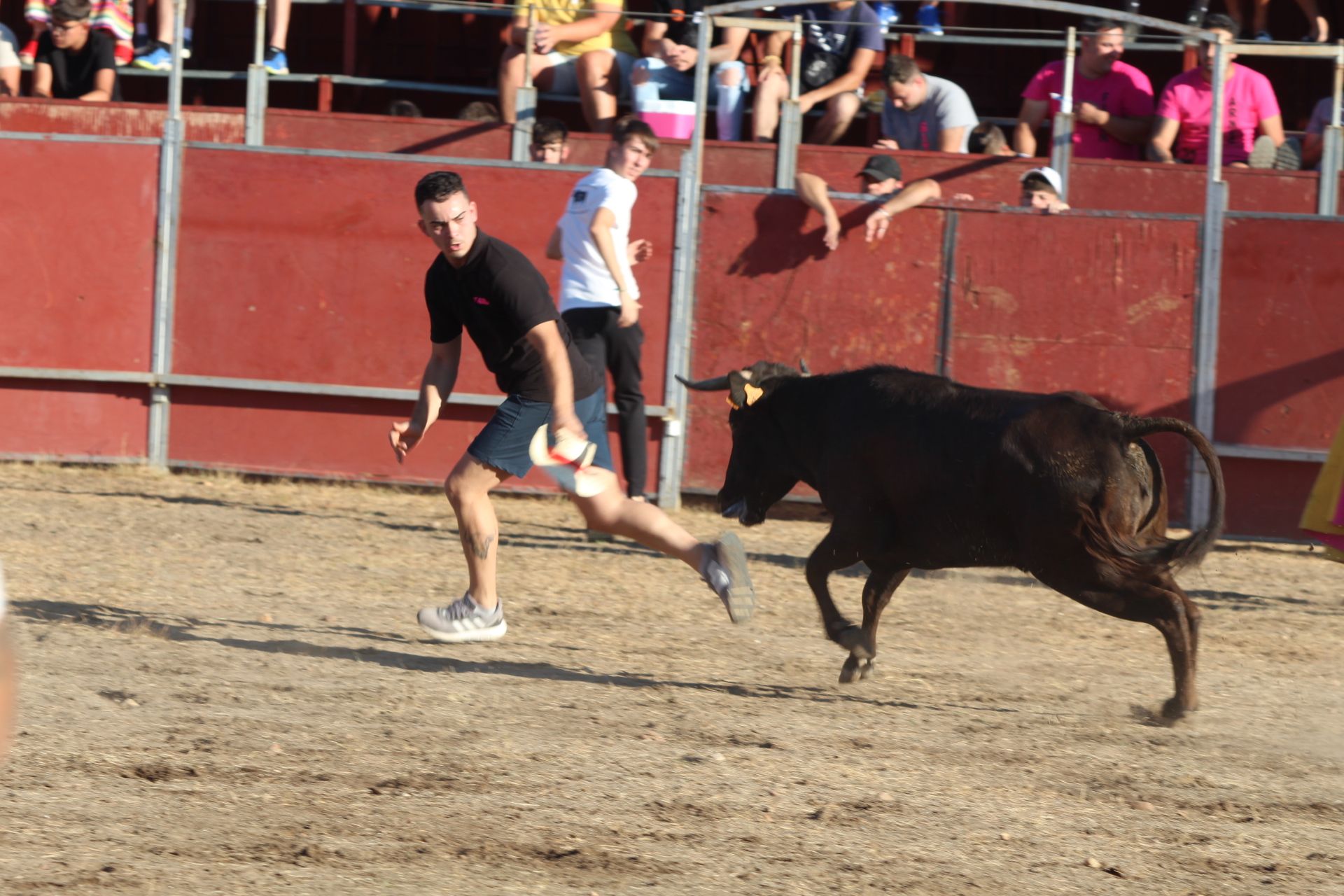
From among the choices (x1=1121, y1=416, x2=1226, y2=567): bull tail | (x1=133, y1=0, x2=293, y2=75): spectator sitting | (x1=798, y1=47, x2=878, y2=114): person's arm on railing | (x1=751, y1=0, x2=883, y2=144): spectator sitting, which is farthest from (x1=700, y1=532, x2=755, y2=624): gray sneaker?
(x1=133, y1=0, x2=293, y2=75): spectator sitting

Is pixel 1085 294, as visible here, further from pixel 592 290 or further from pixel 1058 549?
pixel 1058 549

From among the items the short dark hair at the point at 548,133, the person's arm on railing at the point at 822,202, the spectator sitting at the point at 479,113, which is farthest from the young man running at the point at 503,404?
the spectator sitting at the point at 479,113

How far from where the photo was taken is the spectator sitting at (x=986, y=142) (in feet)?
31.3

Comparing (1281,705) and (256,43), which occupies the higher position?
(256,43)

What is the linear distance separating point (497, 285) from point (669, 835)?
1991 millimetres

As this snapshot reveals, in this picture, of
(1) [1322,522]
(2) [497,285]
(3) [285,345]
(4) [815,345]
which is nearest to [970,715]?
(2) [497,285]

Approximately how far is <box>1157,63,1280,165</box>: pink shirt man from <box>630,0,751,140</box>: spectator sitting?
2516mm

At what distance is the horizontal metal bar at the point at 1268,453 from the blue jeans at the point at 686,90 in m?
3.42

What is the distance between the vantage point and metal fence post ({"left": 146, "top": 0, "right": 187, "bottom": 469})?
925 cm

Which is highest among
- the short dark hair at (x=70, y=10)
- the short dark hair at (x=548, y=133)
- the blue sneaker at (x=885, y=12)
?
the blue sneaker at (x=885, y=12)

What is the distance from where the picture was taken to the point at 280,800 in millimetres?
3863

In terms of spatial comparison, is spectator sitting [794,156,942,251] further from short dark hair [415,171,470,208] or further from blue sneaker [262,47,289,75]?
short dark hair [415,171,470,208]

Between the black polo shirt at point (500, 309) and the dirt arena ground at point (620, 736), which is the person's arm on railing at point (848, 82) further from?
the black polo shirt at point (500, 309)

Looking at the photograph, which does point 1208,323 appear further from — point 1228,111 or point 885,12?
point 885,12
